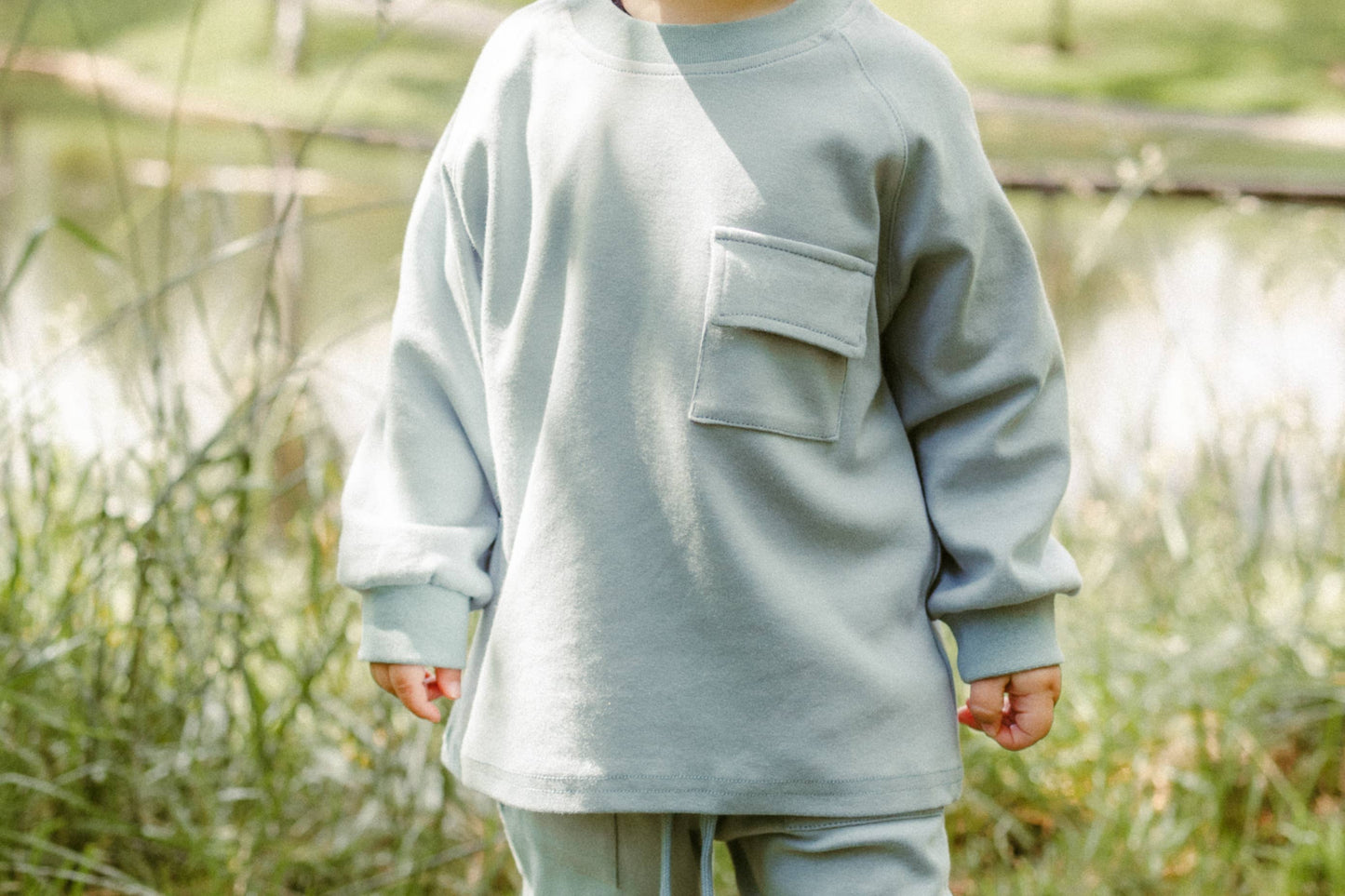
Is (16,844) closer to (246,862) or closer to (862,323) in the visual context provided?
(246,862)

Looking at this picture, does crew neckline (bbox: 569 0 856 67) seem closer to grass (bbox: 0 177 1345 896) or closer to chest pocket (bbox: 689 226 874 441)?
chest pocket (bbox: 689 226 874 441)

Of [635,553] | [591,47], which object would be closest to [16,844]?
[635,553]

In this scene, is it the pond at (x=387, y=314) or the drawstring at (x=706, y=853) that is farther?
the pond at (x=387, y=314)

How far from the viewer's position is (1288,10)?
40.2ft

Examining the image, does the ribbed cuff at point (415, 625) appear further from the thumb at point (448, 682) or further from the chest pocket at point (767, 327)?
the chest pocket at point (767, 327)

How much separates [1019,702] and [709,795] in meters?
0.29

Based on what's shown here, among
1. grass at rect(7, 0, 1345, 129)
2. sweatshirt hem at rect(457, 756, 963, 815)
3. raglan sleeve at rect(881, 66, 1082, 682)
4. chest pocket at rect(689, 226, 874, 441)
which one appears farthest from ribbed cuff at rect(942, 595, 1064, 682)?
grass at rect(7, 0, 1345, 129)

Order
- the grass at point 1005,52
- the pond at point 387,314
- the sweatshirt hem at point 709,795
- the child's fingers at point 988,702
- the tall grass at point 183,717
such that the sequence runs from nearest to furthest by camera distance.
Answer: the sweatshirt hem at point 709,795, the child's fingers at point 988,702, the tall grass at point 183,717, the pond at point 387,314, the grass at point 1005,52

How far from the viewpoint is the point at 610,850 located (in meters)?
1.14

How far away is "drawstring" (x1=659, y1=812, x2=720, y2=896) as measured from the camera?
1.10 m

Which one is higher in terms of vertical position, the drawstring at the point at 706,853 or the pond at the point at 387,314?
the drawstring at the point at 706,853

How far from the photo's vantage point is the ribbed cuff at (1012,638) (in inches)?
45.4

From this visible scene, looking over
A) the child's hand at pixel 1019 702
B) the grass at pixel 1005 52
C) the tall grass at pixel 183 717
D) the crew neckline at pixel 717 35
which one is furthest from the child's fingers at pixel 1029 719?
the grass at pixel 1005 52

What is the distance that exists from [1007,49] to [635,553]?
37.2ft
